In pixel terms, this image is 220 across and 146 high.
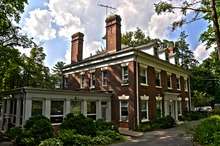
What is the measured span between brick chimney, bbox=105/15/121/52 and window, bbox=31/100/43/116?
34.2 ft

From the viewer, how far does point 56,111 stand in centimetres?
1992

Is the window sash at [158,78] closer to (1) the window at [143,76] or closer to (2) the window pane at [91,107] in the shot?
(1) the window at [143,76]

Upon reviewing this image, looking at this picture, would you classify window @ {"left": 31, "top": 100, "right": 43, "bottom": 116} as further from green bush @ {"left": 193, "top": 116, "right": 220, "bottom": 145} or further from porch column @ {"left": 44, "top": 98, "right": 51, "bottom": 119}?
green bush @ {"left": 193, "top": 116, "right": 220, "bottom": 145}

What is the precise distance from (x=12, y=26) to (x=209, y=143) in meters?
19.7

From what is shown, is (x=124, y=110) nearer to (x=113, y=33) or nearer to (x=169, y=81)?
(x=113, y=33)

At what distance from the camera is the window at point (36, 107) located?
18328 mm

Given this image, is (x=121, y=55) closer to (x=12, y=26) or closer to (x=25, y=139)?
(x=12, y=26)

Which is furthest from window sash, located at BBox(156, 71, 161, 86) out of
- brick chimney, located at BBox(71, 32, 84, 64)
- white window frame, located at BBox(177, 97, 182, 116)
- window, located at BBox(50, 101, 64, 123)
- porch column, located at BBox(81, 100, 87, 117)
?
window, located at BBox(50, 101, 64, 123)

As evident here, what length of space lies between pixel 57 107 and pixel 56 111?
377mm

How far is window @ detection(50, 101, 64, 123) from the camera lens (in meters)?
19.6

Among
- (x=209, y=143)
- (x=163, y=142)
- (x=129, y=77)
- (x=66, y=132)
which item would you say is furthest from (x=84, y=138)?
(x=129, y=77)

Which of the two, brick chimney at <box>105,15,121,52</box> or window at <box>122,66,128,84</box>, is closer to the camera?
window at <box>122,66,128,84</box>

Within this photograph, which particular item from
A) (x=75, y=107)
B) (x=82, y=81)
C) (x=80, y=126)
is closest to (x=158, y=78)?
(x=82, y=81)

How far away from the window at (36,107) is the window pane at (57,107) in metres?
1.14
